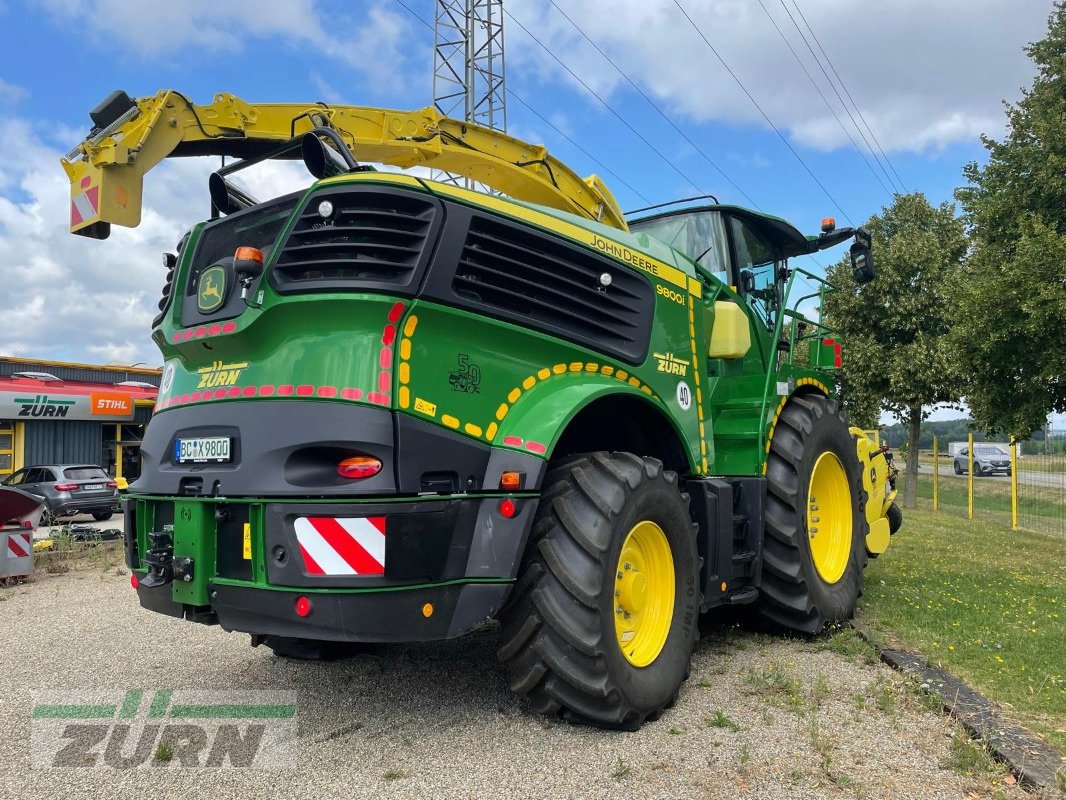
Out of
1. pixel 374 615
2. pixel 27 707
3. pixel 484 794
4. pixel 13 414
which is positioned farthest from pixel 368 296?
pixel 13 414

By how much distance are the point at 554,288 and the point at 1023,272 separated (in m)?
8.86

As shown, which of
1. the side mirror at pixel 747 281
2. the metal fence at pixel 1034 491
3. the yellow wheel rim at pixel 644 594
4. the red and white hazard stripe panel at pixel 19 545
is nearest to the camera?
the yellow wheel rim at pixel 644 594

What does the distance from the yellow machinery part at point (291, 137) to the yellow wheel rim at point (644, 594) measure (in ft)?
8.92

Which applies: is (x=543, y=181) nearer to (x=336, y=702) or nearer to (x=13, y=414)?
(x=336, y=702)

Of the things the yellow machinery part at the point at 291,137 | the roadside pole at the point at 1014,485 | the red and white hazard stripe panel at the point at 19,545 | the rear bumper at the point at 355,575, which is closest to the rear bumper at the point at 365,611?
the rear bumper at the point at 355,575

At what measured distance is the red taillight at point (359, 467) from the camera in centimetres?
328

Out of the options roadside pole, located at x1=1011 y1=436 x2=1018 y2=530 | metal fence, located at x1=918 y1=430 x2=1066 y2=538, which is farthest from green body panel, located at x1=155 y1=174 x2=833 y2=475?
roadside pole, located at x1=1011 y1=436 x2=1018 y2=530

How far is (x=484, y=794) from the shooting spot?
3.09 meters

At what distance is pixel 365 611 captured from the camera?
323 cm

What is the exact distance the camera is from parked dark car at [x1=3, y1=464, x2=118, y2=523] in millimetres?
17516

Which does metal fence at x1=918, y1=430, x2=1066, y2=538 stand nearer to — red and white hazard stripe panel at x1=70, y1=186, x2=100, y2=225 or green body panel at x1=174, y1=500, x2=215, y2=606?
green body panel at x1=174, y1=500, x2=215, y2=606

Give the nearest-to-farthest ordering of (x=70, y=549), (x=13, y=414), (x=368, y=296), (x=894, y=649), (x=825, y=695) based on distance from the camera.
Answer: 1. (x=368, y=296)
2. (x=825, y=695)
3. (x=894, y=649)
4. (x=70, y=549)
5. (x=13, y=414)

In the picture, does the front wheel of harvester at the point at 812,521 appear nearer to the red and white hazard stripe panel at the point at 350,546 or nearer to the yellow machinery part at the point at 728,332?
the yellow machinery part at the point at 728,332

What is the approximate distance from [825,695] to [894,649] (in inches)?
49.3
